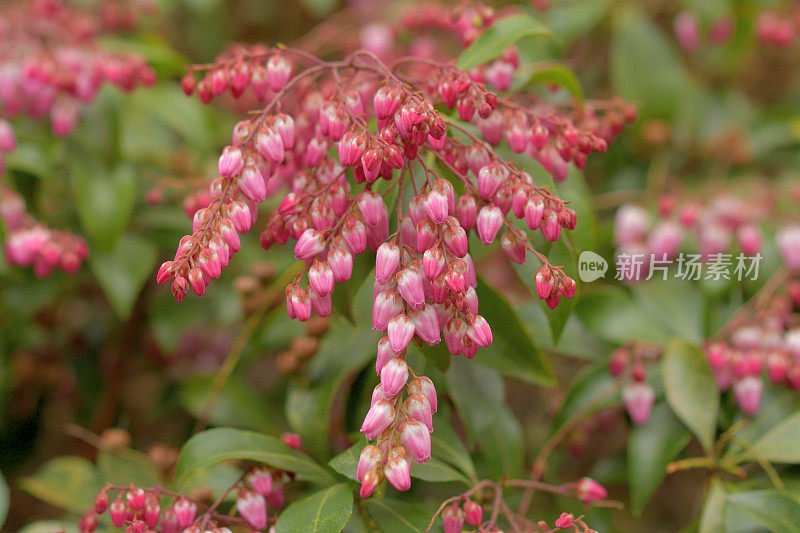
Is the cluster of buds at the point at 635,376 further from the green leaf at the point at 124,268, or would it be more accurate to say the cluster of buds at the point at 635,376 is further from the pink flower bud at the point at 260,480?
the green leaf at the point at 124,268

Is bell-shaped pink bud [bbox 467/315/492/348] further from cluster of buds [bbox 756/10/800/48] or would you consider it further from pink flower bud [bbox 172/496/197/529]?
cluster of buds [bbox 756/10/800/48]

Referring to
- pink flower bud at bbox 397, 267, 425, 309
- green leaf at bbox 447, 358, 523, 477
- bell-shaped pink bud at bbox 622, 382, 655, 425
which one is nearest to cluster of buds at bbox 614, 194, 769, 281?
bell-shaped pink bud at bbox 622, 382, 655, 425

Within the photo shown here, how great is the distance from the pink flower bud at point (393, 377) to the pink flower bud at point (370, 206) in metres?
0.15

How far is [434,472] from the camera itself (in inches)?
33.9

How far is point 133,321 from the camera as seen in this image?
1556mm

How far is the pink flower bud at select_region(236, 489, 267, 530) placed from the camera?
33.3 inches

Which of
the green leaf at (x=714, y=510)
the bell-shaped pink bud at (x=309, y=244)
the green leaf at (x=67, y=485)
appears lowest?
the green leaf at (x=67, y=485)

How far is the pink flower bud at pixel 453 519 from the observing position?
2.64 ft

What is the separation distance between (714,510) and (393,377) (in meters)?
0.57

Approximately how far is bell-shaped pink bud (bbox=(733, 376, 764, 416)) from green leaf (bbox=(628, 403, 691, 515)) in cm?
10

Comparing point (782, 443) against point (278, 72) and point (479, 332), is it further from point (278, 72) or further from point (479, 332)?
Answer: point (278, 72)

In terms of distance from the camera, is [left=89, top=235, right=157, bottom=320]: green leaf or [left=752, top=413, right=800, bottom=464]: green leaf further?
[left=89, top=235, right=157, bottom=320]: green leaf

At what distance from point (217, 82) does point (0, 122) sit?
0.55 meters

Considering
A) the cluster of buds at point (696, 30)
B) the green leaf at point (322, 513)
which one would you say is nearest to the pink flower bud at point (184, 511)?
the green leaf at point (322, 513)
